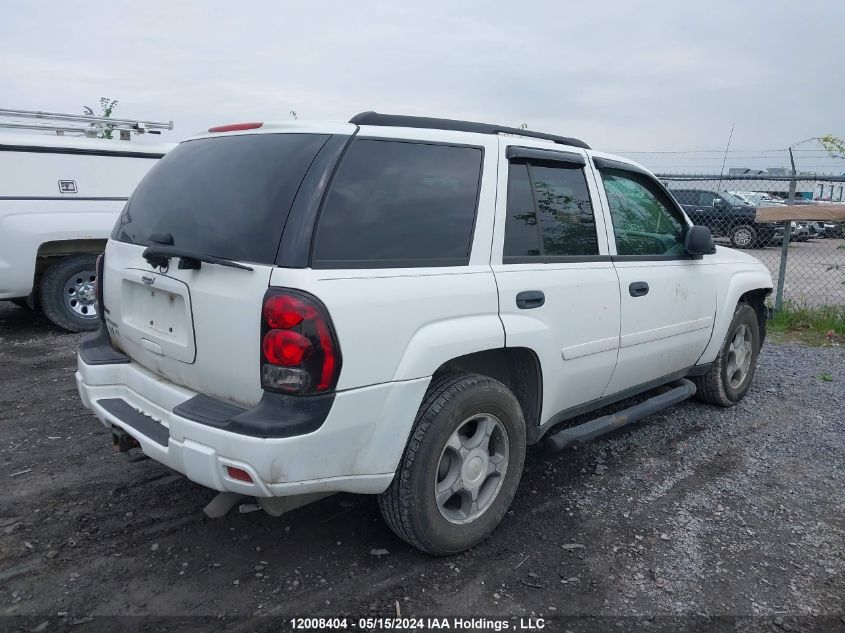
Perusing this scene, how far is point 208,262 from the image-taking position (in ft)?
8.50

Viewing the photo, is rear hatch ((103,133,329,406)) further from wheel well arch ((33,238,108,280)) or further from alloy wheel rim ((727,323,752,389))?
wheel well arch ((33,238,108,280))

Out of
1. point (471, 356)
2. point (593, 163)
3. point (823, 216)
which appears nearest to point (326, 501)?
point (471, 356)

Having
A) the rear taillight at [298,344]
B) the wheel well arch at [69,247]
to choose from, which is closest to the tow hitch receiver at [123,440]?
the rear taillight at [298,344]

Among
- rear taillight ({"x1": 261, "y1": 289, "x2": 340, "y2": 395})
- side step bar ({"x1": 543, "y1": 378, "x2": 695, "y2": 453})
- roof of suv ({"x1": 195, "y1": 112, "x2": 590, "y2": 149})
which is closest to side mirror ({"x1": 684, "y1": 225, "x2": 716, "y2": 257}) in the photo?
side step bar ({"x1": 543, "y1": 378, "x2": 695, "y2": 453})

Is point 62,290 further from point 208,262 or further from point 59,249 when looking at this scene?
point 208,262

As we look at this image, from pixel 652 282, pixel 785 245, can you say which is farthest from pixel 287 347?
pixel 785 245

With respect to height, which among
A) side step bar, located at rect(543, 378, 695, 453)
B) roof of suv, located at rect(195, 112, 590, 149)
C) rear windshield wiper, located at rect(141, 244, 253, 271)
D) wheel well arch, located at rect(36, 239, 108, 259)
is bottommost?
side step bar, located at rect(543, 378, 695, 453)

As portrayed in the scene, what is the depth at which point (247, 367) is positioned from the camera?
2508mm

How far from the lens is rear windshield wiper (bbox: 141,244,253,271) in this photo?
255 centimetres

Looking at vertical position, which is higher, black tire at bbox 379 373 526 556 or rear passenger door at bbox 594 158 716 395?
rear passenger door at bbox 594 158 716 395

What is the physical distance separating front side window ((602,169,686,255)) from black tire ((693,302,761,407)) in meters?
1.05

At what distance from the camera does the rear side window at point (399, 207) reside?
8.52ft

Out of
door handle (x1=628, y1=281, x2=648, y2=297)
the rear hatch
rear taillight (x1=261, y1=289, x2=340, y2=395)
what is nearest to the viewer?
rear taillight (x1=261, y1=289, x2=340, y2=395)

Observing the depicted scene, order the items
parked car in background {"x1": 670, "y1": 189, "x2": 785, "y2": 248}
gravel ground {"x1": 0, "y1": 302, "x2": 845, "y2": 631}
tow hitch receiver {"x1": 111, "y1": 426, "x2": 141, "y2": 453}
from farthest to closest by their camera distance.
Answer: parked car in background {"x1": 670, "y1": 189, "x2": 785, "y2": 248} → tow hitch receiver {"x1": 111, "y1": 426, "x2": 141, "y2": 453} → gravel ground {"x1": 0, "y1": 302, "x2": 845, "y2": 631}
